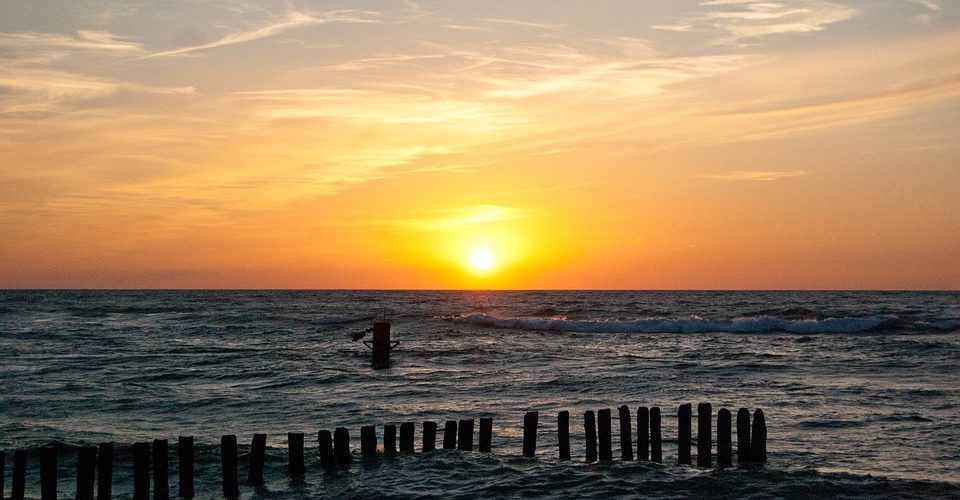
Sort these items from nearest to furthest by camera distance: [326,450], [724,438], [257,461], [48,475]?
[48,475], [257,461], [326,450], [724,438]

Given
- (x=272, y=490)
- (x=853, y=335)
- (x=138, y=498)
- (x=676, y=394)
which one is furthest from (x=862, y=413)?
(x=853, y=335)

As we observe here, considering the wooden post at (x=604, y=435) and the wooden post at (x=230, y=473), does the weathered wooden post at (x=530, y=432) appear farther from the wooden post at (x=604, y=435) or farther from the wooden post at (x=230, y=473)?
the wooden post at (x=230, y=473)

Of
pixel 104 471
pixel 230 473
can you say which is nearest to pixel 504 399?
pixel 230 473

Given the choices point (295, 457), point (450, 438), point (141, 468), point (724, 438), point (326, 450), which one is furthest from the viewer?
point (450, 438)

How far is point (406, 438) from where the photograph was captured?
558 inches

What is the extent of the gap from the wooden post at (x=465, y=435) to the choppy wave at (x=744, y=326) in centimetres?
4356

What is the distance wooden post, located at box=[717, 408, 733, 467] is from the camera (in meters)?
13.8

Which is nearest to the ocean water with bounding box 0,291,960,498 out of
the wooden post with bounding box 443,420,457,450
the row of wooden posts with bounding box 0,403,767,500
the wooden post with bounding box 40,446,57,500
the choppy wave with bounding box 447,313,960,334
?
the wooden post with bounding box 443,420,457,450

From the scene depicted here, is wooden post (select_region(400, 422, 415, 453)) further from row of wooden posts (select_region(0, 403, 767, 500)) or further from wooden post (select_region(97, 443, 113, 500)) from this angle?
wooden post (select_region(97, 443, 113, 500))

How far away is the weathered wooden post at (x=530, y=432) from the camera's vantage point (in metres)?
14.3

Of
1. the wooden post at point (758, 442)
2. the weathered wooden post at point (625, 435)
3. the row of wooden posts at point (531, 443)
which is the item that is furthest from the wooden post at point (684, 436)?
the wooden post at point (758, 442)

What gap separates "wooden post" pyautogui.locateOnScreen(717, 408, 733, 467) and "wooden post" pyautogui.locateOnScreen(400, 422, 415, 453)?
16.8 feet

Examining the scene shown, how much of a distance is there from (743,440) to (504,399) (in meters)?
9.92

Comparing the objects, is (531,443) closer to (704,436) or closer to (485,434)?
(485,434)
